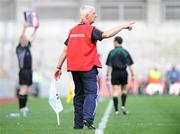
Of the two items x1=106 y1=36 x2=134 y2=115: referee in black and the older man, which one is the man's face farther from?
x1=106 y1=36 x2=134 y2=115: referee in black

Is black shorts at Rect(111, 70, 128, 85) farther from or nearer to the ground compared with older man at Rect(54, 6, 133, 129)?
nearer to the ground

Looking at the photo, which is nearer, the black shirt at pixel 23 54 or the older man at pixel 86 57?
the older man at pixel 86 57

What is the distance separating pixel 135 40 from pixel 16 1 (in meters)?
8.41

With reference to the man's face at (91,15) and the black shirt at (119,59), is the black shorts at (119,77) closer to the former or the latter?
the black shirt at (119,59)

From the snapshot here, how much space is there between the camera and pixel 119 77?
62.4ft

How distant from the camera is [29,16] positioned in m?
19.0

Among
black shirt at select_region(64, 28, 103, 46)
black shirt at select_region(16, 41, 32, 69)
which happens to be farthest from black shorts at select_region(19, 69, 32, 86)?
black shirt at select_region(64, 28, 103, 46)

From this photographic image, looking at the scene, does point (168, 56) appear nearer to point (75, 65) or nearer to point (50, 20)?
point (50, 20)

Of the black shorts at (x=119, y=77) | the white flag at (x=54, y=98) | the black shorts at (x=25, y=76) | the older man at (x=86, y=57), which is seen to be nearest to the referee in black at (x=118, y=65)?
A: the black shorts at (x=119, y=77)

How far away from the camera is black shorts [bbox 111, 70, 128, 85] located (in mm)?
19031

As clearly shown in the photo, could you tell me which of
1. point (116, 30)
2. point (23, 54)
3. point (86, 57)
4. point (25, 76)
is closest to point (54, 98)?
point (86, 57)

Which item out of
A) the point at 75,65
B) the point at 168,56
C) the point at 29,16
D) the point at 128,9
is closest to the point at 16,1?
the point at 128,9

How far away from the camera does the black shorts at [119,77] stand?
19.0 m

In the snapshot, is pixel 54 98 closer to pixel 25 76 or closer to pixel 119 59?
pixel 25 76
